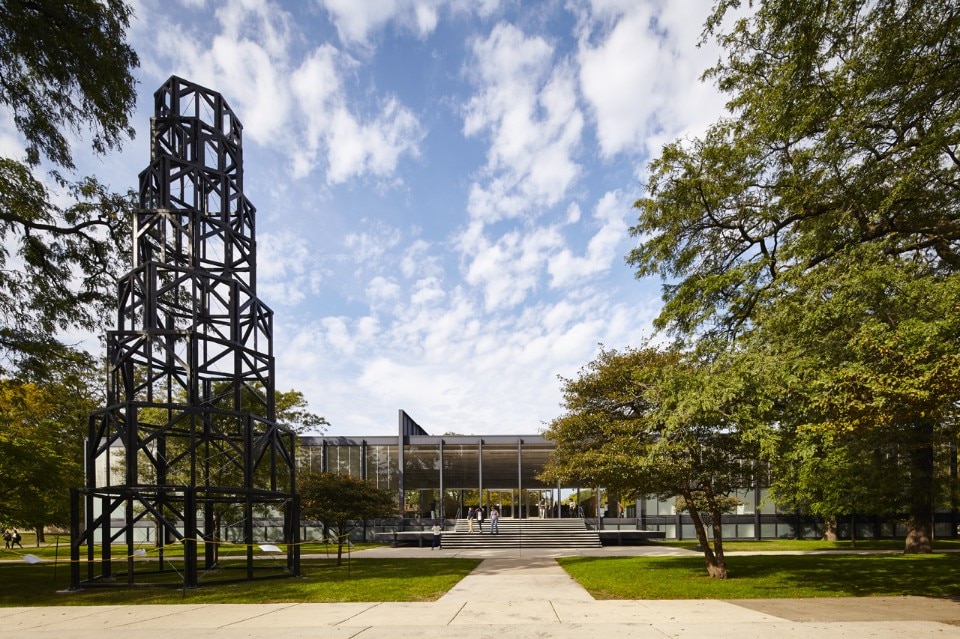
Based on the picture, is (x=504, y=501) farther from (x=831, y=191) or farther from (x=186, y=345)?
(x=831, y=191)

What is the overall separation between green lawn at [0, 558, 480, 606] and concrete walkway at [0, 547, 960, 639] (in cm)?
99

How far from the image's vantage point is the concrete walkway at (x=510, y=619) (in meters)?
9.08

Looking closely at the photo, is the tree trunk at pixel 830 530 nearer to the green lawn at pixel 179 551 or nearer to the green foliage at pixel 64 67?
the green lawn at pixel 179 551

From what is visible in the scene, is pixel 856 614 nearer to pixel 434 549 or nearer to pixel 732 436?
pixel 732 436

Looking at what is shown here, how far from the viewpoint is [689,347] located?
15109mm

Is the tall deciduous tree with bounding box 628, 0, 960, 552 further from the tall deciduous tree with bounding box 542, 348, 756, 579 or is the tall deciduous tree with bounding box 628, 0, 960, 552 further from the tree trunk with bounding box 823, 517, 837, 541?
the tree trunk with bounding box 823, 517, 837, 541

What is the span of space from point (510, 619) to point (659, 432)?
23.9ft

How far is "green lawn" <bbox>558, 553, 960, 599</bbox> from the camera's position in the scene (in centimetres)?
1298

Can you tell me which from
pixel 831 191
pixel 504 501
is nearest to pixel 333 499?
pixel 831 191

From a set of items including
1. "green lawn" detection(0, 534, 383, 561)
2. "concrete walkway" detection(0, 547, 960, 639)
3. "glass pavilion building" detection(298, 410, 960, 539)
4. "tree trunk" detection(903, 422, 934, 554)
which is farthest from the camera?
"glass pavilion building" detection(298, 410, 960, 539)

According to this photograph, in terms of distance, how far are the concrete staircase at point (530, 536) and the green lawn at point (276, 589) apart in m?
12.7

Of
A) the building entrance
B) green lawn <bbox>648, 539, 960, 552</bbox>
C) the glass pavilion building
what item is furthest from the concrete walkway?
the building entrance

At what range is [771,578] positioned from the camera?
1536cm

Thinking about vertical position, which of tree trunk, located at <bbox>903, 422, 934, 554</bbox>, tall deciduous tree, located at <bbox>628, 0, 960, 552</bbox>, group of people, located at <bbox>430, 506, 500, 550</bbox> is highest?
tall deciduous tree, located at <bbox>628, 0, 960, 552</bbox>
